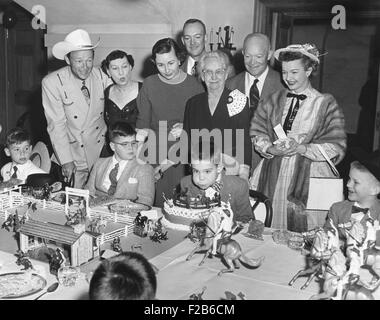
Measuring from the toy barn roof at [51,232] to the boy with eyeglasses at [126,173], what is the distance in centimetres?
117

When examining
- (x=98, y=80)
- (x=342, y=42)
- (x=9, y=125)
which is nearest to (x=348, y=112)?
(x=342, y=42)

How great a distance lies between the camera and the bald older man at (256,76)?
13.3 feet

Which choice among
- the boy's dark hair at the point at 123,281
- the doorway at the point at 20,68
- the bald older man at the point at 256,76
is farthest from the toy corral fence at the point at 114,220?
the doorway at the point at 20,68

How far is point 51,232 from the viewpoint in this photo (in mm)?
2498

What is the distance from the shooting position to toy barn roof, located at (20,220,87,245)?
2.45 meters

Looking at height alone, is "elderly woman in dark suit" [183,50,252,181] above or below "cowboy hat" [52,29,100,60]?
below

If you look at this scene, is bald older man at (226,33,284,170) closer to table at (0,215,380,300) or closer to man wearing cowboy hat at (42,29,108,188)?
man wearing cowboy hat at (42,29,108,188)

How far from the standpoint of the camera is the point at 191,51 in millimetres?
4574

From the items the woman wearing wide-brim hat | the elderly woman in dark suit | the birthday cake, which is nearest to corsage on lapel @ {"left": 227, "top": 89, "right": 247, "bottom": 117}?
the elderly woman in dark suit

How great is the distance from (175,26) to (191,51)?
179 centimetres

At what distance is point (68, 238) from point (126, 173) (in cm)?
141

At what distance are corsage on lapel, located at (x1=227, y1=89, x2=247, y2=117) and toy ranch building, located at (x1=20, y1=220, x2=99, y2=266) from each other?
5.52 ft

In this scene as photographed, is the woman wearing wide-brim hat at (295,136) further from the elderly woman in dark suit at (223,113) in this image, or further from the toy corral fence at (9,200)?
the toy corral fence at (9,200)

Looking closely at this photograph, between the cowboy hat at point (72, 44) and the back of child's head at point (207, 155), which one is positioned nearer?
the back of child's head at point (207, 155)
